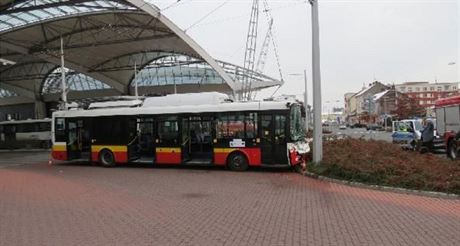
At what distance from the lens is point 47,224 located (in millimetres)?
9367

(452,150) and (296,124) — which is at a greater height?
(296,124)

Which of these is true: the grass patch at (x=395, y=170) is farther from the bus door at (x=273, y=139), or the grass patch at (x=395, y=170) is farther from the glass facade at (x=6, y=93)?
the glass facade at (x=6, y=93)

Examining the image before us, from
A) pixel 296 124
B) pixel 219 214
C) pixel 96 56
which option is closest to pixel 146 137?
pixel 296 124

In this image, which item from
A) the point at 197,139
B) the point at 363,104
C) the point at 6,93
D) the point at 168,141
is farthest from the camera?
the point at 363,104

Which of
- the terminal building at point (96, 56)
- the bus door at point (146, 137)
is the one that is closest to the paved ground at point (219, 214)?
the bus door at point (146, 137)

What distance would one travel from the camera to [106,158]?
2261 cm

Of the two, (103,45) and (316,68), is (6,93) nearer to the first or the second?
(103,45)

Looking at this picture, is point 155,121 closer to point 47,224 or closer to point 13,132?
point 47,224

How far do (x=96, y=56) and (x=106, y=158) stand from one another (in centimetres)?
3806

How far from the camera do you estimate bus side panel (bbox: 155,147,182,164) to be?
20375mm

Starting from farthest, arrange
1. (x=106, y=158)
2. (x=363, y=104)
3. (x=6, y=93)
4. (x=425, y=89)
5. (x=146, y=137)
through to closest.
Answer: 1. (x=363, y=104)
2. (x=425, y=89)
3. (x=6, y=93)
4. (x=106, y=158)
5. (x=146, y=137)

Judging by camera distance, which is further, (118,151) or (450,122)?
(118,151)

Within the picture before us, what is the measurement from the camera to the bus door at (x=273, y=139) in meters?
18.2

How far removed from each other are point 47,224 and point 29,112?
255ft
